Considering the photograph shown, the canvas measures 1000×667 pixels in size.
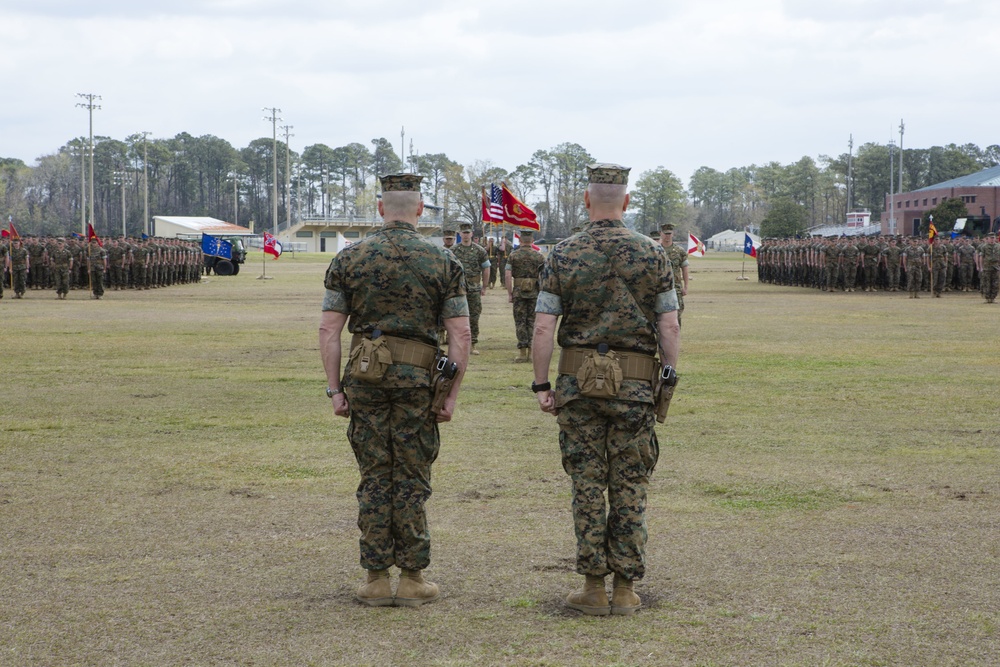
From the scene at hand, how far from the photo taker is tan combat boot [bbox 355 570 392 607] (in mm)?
5227

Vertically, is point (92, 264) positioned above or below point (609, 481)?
above

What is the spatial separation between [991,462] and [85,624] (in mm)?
6647

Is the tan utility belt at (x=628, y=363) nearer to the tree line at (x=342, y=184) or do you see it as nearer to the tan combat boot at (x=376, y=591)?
the tan combat boot at (x=376, y=591)

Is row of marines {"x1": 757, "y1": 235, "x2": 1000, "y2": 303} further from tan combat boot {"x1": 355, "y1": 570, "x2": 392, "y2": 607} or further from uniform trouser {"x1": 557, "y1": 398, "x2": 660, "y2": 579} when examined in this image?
tan combat boot {"x1": 355, "y1": 570, "x2": 392, "y2": 607}

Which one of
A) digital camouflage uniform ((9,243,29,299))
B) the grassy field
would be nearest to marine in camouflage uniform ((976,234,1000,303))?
the grassy field

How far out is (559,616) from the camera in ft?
16.6

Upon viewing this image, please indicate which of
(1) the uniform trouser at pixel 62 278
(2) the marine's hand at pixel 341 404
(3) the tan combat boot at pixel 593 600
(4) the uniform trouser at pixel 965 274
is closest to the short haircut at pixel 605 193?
(2) the marine's hand at pixel 341 404

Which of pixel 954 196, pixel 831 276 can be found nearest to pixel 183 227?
pixel 954 196

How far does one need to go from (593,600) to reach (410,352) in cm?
138

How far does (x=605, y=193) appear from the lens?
17.0ft

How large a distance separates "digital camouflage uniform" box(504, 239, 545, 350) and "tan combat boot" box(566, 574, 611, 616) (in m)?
11.0

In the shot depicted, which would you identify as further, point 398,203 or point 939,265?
point 939,265

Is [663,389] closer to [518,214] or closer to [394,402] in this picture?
[394,402]

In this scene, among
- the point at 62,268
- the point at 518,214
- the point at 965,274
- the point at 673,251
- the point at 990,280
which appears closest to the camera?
the point at 673,251
